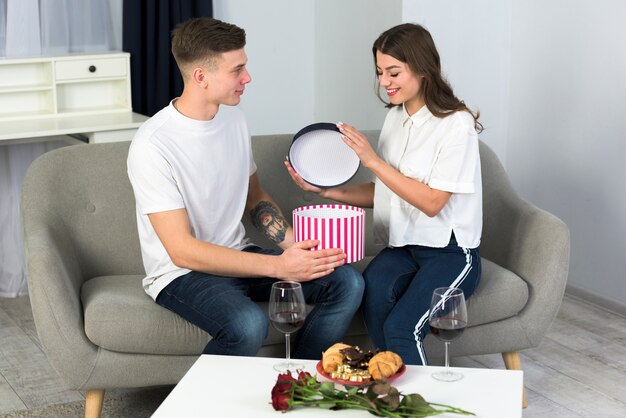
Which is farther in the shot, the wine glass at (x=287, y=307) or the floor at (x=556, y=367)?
the floor at (x=556, y=367)

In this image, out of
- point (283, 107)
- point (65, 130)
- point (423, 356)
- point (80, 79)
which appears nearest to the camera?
point (423, 356)

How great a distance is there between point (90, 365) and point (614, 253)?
6.94 feet

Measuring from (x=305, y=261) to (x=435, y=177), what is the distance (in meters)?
0.42

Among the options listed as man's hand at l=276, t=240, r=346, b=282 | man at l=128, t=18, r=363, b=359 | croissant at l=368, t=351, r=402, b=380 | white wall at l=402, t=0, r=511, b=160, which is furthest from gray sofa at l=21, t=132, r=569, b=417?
white wall at l=402, t=0, r=511, b=160

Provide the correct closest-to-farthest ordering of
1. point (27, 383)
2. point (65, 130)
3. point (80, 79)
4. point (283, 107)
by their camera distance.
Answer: point (27, 383)
point (65, 130)
point (80, 79)
point (283, 107)

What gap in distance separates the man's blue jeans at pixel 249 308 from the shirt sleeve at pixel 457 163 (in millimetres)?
344

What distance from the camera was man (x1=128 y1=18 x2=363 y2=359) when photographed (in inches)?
98.7

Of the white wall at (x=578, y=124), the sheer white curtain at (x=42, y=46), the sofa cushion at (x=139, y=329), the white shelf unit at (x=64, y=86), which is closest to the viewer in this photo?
the sofa cushion at (x=139, y=329)

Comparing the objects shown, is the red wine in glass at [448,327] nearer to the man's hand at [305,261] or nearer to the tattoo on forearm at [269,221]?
the man's hand at [305,261]

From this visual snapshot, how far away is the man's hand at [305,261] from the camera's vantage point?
253 centimetres

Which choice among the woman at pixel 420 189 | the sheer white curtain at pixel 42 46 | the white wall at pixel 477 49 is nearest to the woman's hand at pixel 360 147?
the woman at pixel 420 189

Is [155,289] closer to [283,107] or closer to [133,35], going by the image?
[133,35]

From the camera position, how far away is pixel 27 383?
3092mm

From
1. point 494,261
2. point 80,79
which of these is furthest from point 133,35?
point 494,261
